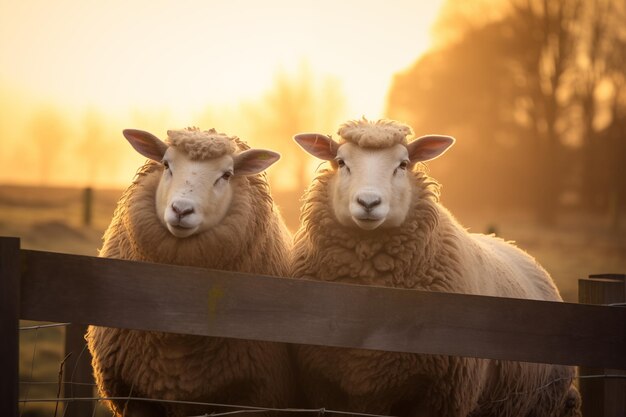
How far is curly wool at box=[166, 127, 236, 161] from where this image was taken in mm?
4180

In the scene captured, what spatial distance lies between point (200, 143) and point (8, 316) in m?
1.91

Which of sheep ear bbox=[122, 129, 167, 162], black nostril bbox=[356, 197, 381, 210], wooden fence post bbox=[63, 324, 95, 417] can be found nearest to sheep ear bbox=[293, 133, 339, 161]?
black nostril bbox=[356, 197, 381, 210]

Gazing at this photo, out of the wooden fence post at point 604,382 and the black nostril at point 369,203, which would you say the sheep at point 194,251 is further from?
the wooden fence post at point 604,382

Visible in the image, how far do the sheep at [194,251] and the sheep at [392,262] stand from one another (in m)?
0.33

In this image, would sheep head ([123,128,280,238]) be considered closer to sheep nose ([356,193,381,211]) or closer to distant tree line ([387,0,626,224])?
sheep nose ([356,193,381,211])

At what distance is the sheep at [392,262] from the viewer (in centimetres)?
413

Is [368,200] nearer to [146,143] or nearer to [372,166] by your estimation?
[372,166]

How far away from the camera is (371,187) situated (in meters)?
4.25

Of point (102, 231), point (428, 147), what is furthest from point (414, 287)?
point (102, 231)

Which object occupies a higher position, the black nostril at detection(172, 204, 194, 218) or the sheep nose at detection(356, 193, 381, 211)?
the sheep nose at detection(356, 193, 381, 211)

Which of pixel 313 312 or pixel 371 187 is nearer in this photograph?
pixel 313 312

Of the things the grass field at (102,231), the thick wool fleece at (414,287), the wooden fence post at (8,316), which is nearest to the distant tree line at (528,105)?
the grass field at (102,231)

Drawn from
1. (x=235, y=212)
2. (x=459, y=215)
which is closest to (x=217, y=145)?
(x=235, y=212)

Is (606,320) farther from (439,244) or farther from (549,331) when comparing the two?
(439,244)
